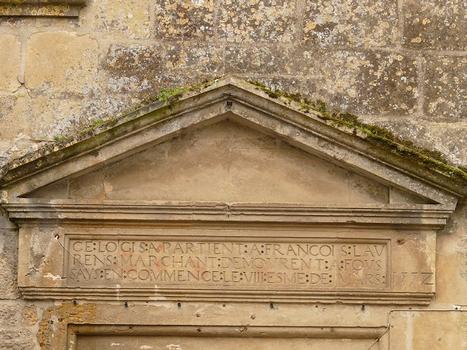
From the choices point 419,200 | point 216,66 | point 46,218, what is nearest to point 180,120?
point 216,66

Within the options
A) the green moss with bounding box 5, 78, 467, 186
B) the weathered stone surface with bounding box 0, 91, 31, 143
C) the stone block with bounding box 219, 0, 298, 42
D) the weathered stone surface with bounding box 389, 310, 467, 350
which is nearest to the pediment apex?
the green moss with bounding box 5, 78, 467, 186

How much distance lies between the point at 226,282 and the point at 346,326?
701 mm

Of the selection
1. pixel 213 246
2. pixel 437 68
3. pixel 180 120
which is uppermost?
pixel 437 68

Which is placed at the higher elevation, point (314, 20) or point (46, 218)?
point (314, 20)

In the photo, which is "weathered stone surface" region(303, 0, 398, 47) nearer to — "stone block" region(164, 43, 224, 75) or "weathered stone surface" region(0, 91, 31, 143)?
"stone block" region(164, 43, 224, 75)

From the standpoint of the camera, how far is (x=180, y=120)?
6352 millimetres

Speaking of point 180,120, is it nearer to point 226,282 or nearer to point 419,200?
point 226,282

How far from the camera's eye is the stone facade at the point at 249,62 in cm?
657

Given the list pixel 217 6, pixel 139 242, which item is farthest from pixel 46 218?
pixel 217 6

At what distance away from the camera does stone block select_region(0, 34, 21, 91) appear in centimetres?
664

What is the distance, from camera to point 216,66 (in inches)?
261

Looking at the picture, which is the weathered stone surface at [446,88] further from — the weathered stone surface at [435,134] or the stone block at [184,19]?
the stone block at [184,19]

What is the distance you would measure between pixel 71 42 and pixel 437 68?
2091 mm

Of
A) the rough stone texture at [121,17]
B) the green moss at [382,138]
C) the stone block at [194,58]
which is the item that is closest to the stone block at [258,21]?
the stone block at [194,58]
